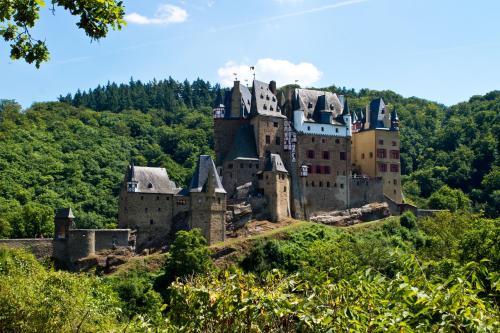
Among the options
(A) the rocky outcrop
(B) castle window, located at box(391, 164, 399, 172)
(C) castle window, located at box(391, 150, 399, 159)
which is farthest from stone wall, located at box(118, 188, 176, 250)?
(C) castle window, located at box(391, 150, 399, 159)

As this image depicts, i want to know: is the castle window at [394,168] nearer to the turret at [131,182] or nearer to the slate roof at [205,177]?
the slate roof at [205,177]

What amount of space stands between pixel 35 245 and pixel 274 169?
21060 mm

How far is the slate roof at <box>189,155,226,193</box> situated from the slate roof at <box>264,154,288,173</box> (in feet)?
16.5

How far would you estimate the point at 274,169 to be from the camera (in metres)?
67.6

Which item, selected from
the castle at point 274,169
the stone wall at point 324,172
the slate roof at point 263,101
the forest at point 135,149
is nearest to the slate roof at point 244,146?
the castle at point 274,169

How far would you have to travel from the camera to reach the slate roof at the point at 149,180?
6462 cm

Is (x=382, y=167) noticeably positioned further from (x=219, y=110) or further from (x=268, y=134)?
(x=219, y=110)

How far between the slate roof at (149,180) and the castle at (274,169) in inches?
3.9

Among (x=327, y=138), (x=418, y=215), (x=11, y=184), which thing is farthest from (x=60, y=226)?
(x=11, y=184)

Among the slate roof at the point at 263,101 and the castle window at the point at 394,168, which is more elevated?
the slate roof at the point at 263,101

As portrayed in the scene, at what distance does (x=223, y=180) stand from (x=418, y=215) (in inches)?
795

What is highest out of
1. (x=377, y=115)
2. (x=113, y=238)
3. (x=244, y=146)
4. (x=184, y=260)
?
(x=377, y=115)

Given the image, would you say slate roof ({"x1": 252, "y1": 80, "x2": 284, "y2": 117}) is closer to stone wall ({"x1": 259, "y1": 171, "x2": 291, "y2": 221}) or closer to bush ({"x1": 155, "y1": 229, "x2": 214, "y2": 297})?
stone wall ({"x1": 259, "y1": 171, "x2": 291, "y2": 221})

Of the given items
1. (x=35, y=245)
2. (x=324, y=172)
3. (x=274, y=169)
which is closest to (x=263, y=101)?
(x=274, y=169)
